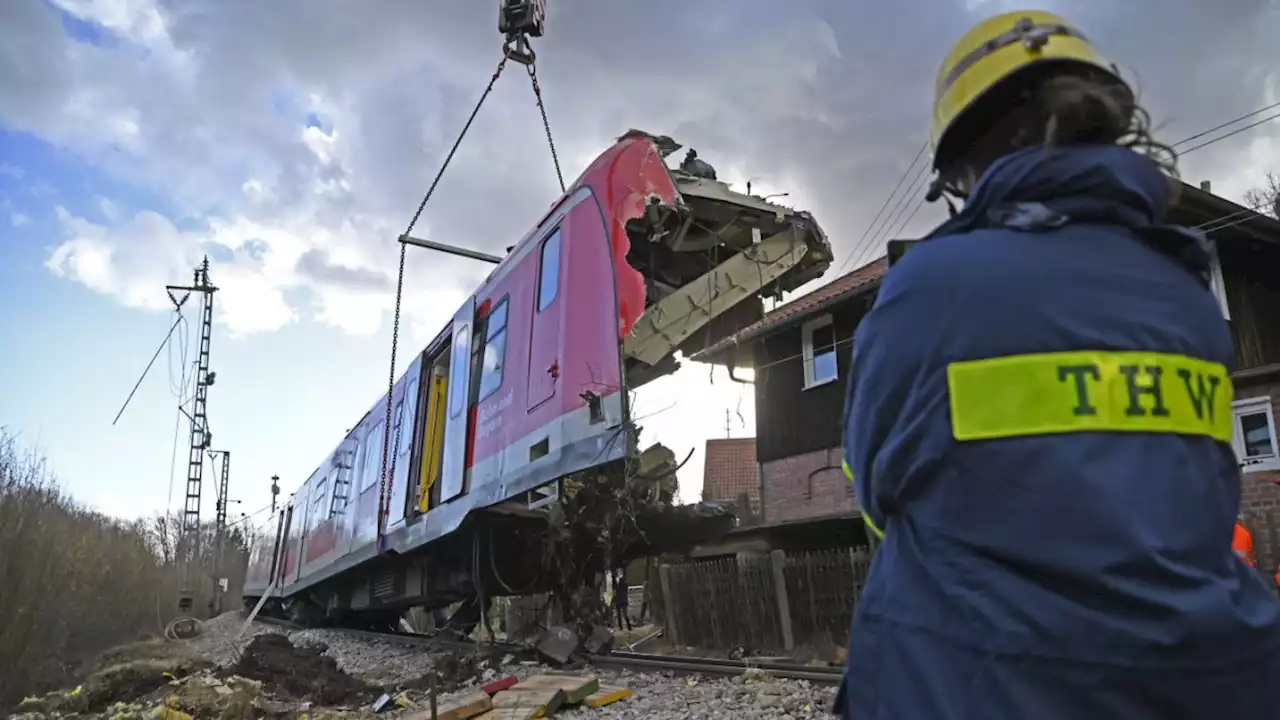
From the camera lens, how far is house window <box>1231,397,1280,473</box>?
34.5 feet

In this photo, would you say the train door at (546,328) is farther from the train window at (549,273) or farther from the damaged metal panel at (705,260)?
the damaged metal panel at (705,260)

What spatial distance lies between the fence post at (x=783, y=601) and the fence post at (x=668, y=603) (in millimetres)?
1723

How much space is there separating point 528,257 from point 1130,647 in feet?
20.6

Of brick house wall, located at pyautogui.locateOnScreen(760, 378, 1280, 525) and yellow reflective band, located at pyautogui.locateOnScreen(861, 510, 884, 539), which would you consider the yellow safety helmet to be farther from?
brick house wall, located at pyautogui.locateOnScreen(760, 378, 1280, 525)

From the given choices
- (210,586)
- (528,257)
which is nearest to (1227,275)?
(528,257)

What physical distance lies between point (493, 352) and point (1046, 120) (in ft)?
20.9

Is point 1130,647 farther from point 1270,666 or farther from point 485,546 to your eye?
point 485,546

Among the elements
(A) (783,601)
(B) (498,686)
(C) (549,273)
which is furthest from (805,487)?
Result: (B) (498,686)

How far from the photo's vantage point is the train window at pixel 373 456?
10672mm

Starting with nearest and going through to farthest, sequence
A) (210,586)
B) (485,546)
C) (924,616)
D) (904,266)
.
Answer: (924,616)
(904,266)
(485,546)
(210,586)

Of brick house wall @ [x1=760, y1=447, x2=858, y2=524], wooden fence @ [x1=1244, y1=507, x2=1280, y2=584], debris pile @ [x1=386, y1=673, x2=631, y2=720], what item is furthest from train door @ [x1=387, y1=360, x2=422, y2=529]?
wooden fence @ [x1=1244, y1=507, x2=1280, y2=584]

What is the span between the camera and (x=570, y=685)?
525 centimetres

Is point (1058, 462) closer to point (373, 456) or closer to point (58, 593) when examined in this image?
point (373, 456)

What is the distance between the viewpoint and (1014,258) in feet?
3.66
